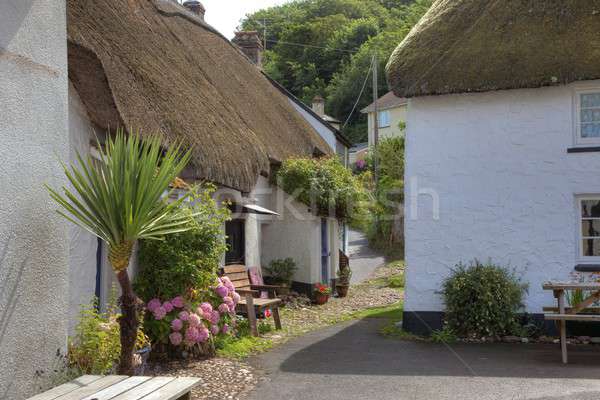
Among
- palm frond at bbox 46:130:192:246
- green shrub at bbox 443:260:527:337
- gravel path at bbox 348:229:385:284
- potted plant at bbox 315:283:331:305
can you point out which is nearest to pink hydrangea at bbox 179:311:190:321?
palm frond at bbox 46:130:192:246

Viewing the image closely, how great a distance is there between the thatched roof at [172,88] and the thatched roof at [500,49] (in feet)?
10.3

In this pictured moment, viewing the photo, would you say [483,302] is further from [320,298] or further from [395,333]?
[320,298]

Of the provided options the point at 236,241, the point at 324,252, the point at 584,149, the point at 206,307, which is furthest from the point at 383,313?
the point at 206,307

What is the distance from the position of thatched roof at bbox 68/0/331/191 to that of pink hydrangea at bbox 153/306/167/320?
230cm

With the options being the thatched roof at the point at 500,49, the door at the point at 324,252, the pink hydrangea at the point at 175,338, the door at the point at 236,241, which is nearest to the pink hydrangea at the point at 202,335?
the pink hydrangea at the point at 175,338

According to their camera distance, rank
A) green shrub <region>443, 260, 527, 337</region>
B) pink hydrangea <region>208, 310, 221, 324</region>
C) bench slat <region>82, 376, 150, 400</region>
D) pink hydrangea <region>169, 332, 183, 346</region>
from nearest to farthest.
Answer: bench slat <region>82, 376, 150, 400</region>, pink hydrangea <region>169, 332, 183, 346</region>, pink hydrangea <region>208, 310, 221, 324</region>, green shrub <region>443, 260, 527, 337</region>

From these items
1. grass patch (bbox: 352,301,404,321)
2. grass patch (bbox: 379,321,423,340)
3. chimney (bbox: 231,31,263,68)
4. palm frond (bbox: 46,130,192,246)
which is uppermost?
chimney (bbox: 231,31,263,68)

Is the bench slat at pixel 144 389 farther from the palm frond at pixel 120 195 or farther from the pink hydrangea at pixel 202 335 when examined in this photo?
the pink hydrangea at pixel 202 335

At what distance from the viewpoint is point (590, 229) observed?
10.1 m

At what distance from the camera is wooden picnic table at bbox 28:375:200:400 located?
419cm

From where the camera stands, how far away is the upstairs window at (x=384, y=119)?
46.3 m

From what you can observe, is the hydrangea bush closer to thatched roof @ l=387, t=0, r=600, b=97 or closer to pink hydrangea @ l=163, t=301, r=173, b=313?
pink hydrangea @ l=163, t=301, r=173, b=313

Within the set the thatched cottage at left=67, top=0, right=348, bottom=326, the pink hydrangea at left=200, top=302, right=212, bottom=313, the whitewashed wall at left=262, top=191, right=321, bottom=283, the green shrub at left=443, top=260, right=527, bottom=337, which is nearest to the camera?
the thatched cottage at left=67, top=0, right=348, bottom=326

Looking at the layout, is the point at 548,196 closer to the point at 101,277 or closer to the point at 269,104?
the point at 101,277
